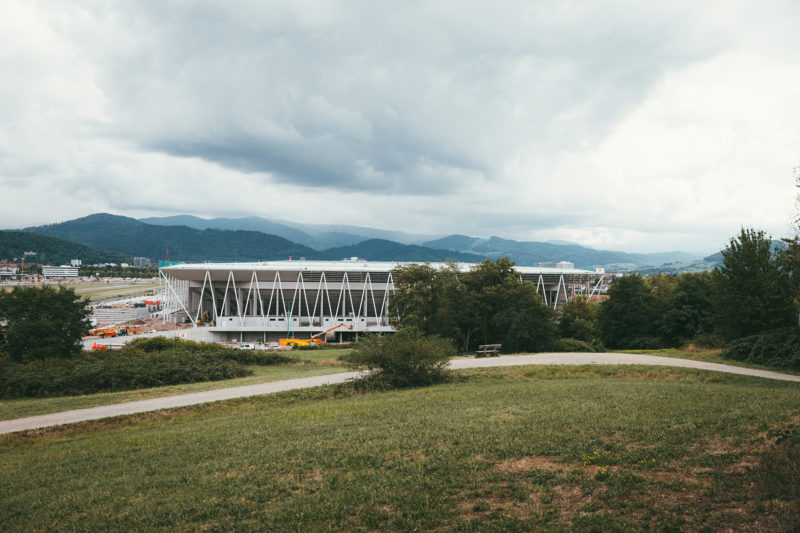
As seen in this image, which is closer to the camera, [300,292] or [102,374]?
[102,374]

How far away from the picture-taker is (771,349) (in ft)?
78.9

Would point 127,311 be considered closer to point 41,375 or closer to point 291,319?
point 291,319

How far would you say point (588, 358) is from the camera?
2711 cm

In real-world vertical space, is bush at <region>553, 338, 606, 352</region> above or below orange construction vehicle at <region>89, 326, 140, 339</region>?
above

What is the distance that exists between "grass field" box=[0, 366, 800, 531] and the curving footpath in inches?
89.5

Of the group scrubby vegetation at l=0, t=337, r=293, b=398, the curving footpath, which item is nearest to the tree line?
the curving footpath

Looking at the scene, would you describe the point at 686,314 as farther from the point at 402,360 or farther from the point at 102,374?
the point at 102,374

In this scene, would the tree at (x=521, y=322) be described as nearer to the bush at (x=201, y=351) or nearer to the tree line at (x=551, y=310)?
the tree line at (x=551, y=310)

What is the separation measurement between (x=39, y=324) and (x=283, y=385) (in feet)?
68.1

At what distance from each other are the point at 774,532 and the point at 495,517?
11.2 feet

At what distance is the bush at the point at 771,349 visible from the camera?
2217cm

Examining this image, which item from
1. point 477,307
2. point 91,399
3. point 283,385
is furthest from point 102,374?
point 477,307

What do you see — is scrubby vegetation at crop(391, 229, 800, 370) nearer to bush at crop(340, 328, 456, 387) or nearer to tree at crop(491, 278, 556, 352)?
tree at crop(491, 278, 556, 352)

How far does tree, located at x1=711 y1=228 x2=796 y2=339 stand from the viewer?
2834 cm
